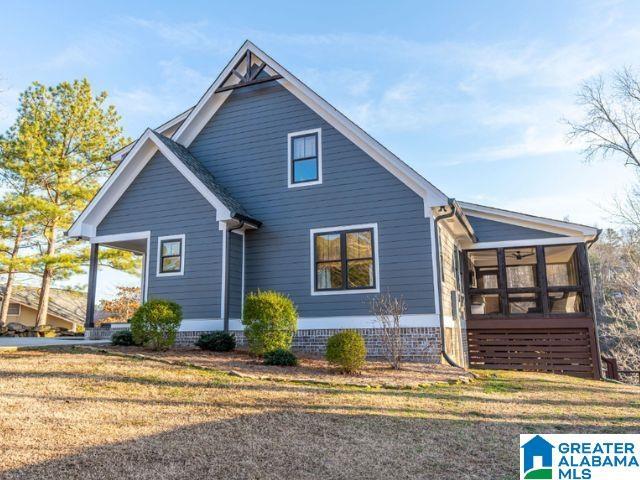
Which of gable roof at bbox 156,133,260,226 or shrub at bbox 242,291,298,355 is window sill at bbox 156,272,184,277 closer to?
gable roof at bbox 156,133,260,226

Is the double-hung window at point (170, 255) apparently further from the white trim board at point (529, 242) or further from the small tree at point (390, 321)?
the white trim board at point (529, 242)

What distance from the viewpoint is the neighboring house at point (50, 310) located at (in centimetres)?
3053

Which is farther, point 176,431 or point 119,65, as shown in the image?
point 119,65

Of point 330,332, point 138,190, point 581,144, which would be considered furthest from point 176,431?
point 581,144

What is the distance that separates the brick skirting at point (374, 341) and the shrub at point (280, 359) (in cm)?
235

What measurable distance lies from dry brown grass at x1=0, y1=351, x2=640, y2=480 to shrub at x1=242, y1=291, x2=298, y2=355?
185 centimetres

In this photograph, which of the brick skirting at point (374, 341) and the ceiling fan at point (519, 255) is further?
the ceiling fan at point (519, 255)

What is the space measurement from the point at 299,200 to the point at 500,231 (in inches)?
260

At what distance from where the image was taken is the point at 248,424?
5.15m

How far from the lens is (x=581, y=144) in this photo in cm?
2334

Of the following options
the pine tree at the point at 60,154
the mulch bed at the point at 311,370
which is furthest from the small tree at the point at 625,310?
the pine tree at the point at 60,154

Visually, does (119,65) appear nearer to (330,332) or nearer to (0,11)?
(0,11)

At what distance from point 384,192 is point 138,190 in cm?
678

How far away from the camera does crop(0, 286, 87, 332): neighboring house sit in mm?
30531
